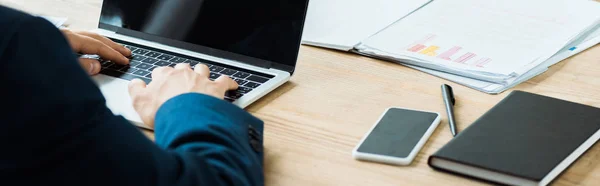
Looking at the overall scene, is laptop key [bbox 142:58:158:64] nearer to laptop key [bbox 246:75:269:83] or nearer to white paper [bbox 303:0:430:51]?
laptop key [bbox 246:75:269:83]

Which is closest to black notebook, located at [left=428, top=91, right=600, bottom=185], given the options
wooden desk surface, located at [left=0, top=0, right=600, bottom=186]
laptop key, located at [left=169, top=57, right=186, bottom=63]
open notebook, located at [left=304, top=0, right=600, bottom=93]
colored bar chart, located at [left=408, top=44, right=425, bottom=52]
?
wooden desk surface, located at [left=0, top=0, right=600, bottom=186]

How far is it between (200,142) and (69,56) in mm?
225

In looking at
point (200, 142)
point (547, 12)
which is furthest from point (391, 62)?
point (200, 142)

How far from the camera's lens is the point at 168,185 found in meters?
0.75

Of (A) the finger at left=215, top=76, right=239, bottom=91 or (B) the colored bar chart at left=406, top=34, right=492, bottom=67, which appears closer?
(A) the finger at left=215, top=76, right=239, bottom=91

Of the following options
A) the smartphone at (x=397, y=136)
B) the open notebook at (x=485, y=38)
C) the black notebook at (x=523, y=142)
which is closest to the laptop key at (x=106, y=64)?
the open notebook at (x=485, y=38)

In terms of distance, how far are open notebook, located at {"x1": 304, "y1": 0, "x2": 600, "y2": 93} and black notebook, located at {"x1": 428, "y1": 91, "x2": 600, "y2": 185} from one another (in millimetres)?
147

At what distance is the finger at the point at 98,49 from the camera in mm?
1241

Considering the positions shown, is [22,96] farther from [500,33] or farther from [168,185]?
[500,33]

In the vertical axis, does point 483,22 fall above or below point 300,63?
above

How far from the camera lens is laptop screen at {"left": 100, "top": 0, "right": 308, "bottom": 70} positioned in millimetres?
1192

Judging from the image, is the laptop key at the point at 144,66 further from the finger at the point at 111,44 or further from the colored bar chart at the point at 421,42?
the colored bar chart at the point at 421,42

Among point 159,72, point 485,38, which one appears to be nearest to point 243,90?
point 159,72

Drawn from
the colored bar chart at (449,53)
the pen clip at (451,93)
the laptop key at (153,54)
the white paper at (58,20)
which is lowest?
the white paper at (58,20)
